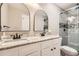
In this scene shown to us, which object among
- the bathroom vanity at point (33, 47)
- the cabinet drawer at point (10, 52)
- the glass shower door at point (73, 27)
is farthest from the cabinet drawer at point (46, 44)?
the cabinet drawer at point (10, 52)

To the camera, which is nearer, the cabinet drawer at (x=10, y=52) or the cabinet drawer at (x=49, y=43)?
the cabinet drawer at (x=10, y=52)

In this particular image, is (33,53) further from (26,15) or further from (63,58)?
(26,15)

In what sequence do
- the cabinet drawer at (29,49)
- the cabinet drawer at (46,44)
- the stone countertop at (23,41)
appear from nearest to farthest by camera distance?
the stone countertop at (23,41) < the cabinet drawer at (29,49) < the cabinet drawer at (46,44)

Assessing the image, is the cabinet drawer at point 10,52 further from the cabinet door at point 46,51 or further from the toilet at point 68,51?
the toilet at point 68,51

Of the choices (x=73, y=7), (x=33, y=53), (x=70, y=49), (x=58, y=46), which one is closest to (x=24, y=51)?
(x=33, y=53)

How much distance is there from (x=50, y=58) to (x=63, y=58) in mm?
198

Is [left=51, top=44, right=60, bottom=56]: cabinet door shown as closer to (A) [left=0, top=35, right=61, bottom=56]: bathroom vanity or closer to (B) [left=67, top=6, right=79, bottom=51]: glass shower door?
(A) [left=0, top=35, right=61, bottom=56]: bathroom vanity

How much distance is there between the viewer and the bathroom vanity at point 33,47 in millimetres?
1370

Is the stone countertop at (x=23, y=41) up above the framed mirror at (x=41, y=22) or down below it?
below

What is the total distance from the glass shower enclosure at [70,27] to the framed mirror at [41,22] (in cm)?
23

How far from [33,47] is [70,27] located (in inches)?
25.4

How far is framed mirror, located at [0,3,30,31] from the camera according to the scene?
1.56 meters

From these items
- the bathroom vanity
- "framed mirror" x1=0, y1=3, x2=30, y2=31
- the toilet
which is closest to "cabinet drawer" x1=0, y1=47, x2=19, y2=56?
the bathroom vanity

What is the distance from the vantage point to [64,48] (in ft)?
5.63
